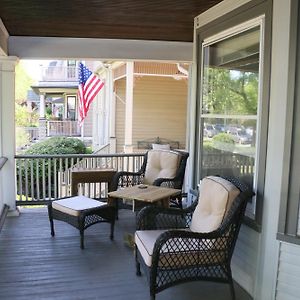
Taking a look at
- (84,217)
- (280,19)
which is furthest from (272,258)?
(84,217)

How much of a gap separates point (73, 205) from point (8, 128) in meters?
1.84

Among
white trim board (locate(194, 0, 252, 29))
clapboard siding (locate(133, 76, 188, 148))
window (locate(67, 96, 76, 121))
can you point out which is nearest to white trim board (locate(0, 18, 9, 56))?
white trim board (locate(194, 0, 252, 29))

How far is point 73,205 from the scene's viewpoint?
4.52 meters

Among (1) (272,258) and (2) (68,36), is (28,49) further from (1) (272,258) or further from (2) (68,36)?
(1) (272,258)

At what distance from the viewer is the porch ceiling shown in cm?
415

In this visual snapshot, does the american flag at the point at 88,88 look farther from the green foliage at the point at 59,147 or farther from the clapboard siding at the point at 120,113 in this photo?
the clapboard siding at the point at 120,113

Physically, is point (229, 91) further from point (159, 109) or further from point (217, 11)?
point (159, 109)

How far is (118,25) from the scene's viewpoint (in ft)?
16.6

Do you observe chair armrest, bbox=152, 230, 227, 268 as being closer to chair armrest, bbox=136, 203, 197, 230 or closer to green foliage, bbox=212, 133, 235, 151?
chair armrest, bbox=136, 203, 197, 230

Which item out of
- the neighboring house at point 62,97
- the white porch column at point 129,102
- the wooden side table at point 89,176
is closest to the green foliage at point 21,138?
the neighboring house at point 62,97

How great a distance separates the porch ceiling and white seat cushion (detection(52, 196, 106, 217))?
7.44ft

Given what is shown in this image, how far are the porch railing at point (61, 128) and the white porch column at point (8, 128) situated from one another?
39.7 feet

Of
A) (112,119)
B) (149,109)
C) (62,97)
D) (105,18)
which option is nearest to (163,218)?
(105,18)

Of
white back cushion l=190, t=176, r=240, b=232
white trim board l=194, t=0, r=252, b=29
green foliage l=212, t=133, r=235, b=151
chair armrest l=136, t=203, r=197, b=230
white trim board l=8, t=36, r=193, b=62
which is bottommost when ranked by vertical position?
chair armrest l=136, t=203, r=197, b=230
